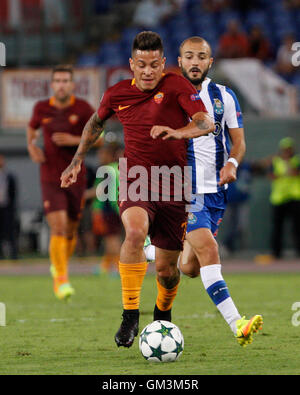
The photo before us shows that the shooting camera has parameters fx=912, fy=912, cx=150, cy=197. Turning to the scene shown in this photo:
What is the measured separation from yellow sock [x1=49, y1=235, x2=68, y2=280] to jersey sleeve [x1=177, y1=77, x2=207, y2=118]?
4027mm

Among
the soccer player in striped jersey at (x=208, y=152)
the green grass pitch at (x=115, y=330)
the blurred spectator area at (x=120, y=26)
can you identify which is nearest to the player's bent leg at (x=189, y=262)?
the soccer player in striped jersey at (x=208, y=152)

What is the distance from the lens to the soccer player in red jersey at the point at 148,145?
20.4ft

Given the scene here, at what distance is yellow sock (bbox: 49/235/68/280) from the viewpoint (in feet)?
32.9

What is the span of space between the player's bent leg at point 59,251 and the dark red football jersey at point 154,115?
12.1ft

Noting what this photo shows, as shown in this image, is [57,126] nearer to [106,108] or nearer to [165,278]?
[106,108]

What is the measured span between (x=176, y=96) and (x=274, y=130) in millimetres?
12758

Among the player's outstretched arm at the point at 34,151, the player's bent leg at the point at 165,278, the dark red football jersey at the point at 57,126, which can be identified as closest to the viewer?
the player's bent leg at the point at 165,278

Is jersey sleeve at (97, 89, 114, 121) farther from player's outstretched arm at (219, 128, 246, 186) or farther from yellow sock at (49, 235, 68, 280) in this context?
yellow sock at (49, 235, 68, 280)

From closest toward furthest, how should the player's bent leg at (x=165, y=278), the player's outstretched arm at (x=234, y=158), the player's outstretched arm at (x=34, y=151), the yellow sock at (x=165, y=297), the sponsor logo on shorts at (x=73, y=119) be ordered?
the player's outstretched arm at (x=234, y=158), the player's bent leg at (x=165, y=278), the yellow sock at (x=165, y=297), the player's outstretched arm at (x=34, y=151), the sponsor logo on shorts at (x=73, y=119)

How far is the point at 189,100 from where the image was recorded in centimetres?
639

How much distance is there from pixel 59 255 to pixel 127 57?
12.3 m

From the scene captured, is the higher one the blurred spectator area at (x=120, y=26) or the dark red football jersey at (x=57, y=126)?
the blurred spectator area at (x=120, y=26)

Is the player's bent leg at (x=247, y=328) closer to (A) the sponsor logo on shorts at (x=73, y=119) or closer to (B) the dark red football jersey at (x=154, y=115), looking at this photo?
(B) the dark red football jersey at (x=154, y=115)

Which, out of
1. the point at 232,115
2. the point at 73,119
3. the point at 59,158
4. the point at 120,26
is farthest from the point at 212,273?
the point at 120,26
